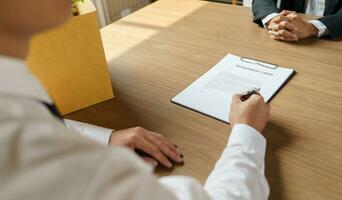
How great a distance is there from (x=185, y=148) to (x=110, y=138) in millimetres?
195

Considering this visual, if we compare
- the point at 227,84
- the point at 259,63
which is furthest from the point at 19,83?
the point at 259,63

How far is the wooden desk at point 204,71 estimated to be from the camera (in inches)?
30.0

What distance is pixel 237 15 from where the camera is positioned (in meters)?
1.55

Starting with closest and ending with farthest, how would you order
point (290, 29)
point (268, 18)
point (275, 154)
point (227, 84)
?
point (275, 154) < point (227, 84) < point (290, 29) < point (268, 18)

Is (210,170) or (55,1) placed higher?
(55,1)

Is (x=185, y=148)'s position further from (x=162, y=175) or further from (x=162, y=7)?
(x=162, y=7)

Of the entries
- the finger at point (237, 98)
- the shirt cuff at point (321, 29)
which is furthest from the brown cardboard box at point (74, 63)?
the shirt cuff at point (321, 29)

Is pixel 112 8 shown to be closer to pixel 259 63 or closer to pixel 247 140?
pixel 259 63

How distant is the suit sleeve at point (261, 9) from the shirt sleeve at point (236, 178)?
30.7 inches

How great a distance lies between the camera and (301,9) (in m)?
1.76

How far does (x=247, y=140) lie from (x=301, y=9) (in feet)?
4.15

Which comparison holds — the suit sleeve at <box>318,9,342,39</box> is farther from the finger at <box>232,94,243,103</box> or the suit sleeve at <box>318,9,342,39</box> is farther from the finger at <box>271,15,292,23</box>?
the finger at <box>232,94,243,103</box>

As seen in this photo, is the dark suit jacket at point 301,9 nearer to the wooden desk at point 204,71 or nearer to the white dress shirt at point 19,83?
the wooden desk at point 204,71

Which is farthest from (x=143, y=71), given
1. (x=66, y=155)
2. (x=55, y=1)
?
(x=66, y=155)
